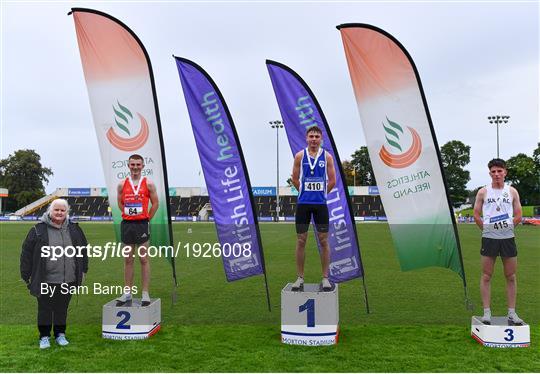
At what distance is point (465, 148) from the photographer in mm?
73562

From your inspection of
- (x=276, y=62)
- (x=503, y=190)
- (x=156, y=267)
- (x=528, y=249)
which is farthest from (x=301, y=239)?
(x=528, y=249)

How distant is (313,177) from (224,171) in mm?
1998

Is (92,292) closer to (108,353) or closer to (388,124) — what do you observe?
(108,353)

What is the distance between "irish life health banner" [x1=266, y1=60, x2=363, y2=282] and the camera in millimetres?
6941

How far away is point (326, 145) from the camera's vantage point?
23.1ft

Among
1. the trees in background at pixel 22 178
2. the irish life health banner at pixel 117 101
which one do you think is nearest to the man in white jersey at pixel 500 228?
the irish life health banner at pixel 117 101

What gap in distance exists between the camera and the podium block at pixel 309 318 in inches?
202

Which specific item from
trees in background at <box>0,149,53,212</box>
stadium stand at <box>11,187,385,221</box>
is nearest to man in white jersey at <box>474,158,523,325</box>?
stadium stand at <box>11,187,385,221</box>

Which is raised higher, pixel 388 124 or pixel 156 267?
pixel 388 124

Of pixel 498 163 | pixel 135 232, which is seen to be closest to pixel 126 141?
pixel 135 232

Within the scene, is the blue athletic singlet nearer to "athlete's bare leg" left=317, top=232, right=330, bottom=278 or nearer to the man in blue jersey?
the man in blue jersey

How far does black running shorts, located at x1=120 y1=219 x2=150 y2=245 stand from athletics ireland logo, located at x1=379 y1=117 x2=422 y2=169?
3.69 metres

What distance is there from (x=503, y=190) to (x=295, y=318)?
9.61 ft

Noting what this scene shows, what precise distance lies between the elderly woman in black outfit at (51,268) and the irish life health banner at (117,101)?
1804 millimetres
